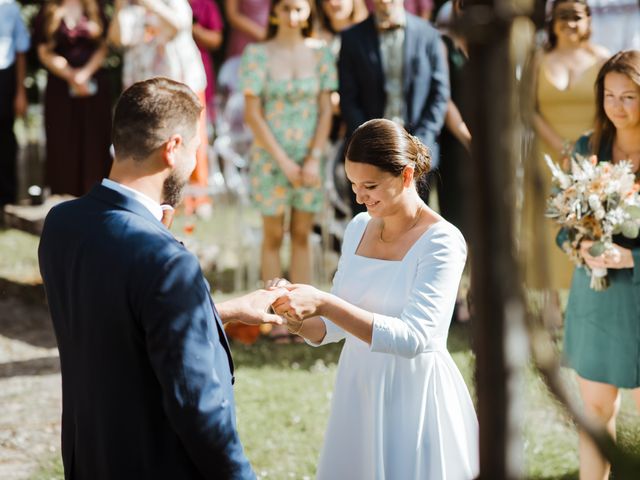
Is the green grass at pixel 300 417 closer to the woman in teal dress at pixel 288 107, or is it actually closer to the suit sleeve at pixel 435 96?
the woman in teal dress at pixel 288 107

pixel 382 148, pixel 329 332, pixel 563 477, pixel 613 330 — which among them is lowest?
pixel 563 477

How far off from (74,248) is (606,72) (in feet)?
9.44

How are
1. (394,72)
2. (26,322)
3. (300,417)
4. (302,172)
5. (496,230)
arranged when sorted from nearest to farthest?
(496,230), (300,417), (394,72), (302,172), (26,322)

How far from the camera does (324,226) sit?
8.96 metres

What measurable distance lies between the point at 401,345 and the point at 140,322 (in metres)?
0.99

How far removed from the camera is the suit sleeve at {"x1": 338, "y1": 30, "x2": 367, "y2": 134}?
727 cm

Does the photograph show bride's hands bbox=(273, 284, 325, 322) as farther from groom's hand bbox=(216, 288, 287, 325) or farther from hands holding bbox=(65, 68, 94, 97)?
hands holding bbox=(65, 68, 94, 97)

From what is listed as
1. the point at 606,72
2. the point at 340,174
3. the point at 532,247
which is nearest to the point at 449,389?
the point at 606,72

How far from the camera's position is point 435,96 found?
288 inches

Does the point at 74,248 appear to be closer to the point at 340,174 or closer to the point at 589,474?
the point at 589,474

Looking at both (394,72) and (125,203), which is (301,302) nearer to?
(125,203)

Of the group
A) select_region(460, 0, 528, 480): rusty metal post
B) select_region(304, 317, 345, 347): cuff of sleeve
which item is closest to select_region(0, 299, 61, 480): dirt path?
select_region(304, 317, 345, 347): cuff of sleeve

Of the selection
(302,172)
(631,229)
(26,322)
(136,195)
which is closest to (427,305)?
(136,195)

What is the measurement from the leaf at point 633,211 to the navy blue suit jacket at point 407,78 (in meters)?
2.91
